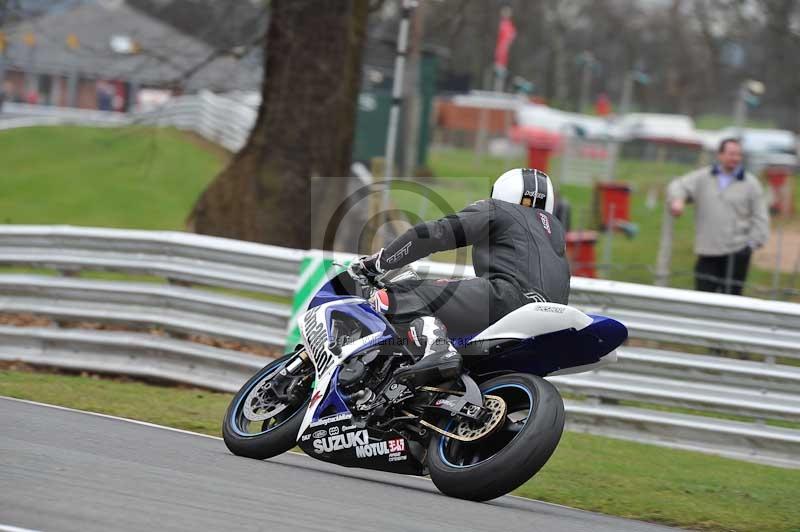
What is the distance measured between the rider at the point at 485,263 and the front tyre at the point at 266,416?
2.47ft

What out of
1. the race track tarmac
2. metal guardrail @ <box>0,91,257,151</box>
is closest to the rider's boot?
the race track tarmac

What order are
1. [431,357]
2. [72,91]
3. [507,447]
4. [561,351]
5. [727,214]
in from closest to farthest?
[507,447]
[561,351]
[431,357]
[727,214]
[72,91]

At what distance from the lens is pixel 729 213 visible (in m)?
11.5

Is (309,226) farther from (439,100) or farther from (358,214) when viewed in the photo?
(439,100)

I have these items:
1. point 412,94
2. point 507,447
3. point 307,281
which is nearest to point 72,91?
point 412,94

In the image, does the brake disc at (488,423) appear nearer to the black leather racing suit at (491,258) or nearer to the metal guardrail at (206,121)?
the black leather racing suit at (491,258)

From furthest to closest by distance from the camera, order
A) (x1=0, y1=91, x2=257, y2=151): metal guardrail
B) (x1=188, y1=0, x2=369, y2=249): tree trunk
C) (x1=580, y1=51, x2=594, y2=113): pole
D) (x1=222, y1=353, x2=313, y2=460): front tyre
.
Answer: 1. (x1=580, y1=51, x2=594, y2=113): pole
2. (x1=0, y1=91, x2=257, y2=151): metal guardrail
3. (x1=188, y1=0, x2=369, y2=249): tree trunk
4. (x1=222, y1=353, x2=313, y2=460): front tyre

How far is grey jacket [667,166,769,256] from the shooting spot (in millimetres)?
11461

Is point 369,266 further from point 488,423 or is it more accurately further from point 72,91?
point 72,91

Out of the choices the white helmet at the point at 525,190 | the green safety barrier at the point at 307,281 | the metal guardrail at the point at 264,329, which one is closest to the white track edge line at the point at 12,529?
the white helmet at the point at 525,190

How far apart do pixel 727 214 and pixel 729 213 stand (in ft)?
0.07

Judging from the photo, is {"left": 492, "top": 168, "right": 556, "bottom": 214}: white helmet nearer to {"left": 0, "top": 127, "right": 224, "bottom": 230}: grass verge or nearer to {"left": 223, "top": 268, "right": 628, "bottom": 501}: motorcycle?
{"left": 223, "top": 268, "right": 628, "bottom": 501}: motorcycle

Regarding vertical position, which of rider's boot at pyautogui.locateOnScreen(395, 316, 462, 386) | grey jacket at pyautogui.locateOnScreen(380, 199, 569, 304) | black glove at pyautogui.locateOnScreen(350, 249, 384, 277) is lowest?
rider's boot at pyautogui.locateOnScreen(395, 316, 462, 386)

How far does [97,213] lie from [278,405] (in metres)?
15.2
